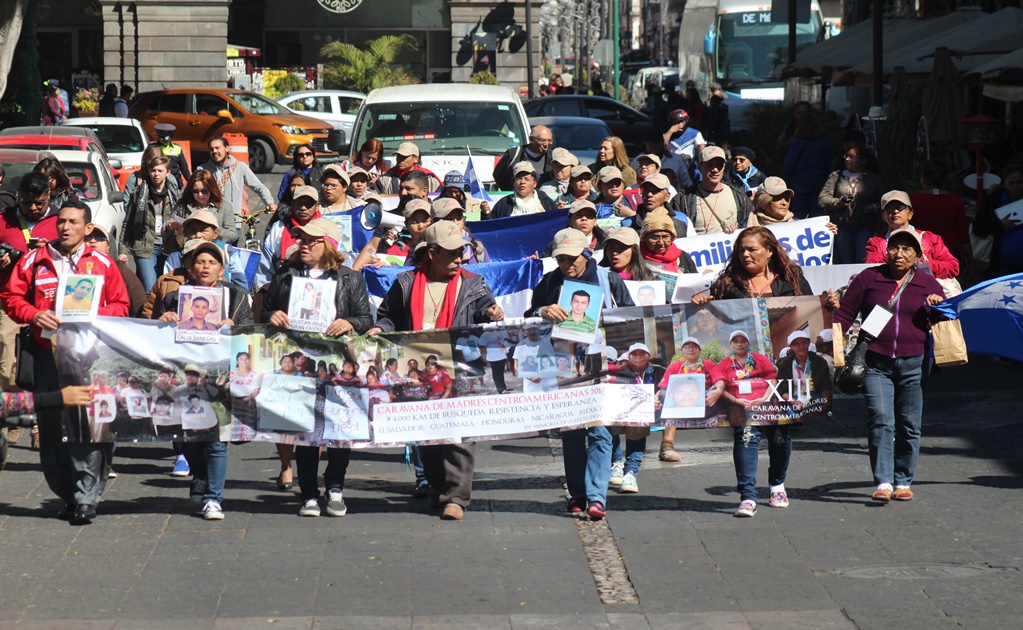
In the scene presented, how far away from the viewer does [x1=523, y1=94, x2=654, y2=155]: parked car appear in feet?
106

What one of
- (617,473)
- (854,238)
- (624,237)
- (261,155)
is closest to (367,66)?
(261,155)

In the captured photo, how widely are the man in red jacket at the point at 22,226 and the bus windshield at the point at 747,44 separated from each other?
32.1 m

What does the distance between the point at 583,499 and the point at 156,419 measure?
242 cm

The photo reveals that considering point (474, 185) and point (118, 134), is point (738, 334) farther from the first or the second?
point (118, 134)

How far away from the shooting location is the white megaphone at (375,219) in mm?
11922

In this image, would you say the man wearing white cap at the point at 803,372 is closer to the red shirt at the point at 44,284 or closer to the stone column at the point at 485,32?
the red shirt at the point at 44,284

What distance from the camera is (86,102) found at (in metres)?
40.3

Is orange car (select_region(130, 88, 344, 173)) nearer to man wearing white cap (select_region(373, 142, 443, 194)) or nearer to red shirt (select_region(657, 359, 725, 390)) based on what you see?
man wearing white cap (select_region(373, 142, 443, 194))

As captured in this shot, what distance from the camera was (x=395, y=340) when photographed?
27.9 feet

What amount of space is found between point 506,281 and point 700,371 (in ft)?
9.16

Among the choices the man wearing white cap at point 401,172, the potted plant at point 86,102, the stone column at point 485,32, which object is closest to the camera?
the man wearing white cap at point 401,172

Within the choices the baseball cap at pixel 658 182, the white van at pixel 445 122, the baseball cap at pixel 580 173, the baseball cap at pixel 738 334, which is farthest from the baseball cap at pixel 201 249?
the white van at pixel 445 122

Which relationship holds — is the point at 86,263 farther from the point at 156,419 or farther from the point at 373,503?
the point at 373,503

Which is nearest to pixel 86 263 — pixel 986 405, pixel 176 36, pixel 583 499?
pixel 583 499
